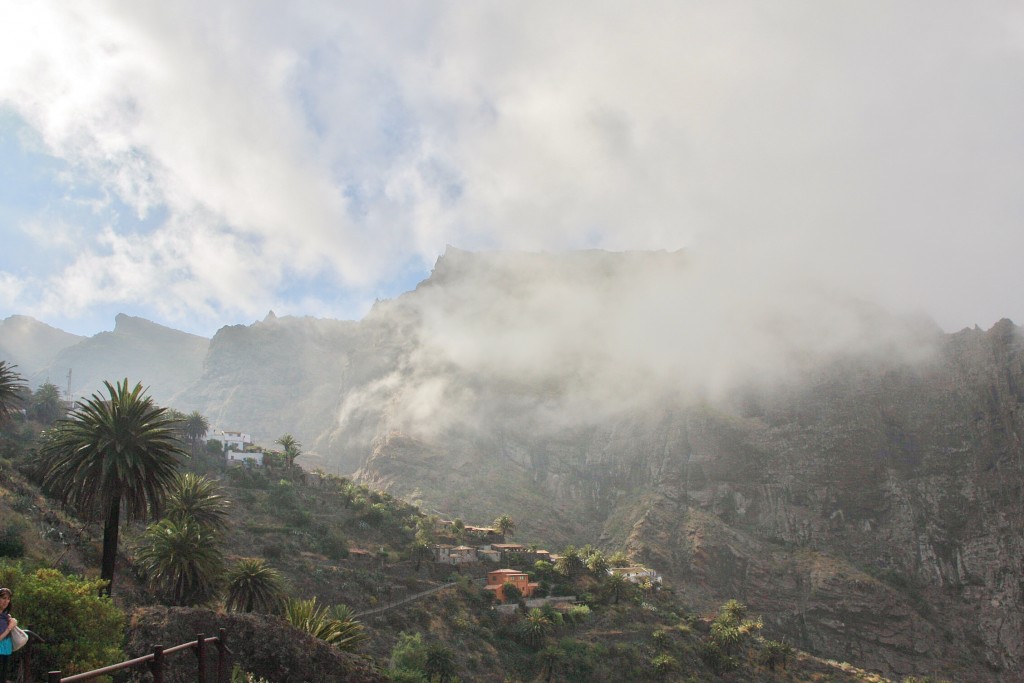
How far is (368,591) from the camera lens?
200 feet

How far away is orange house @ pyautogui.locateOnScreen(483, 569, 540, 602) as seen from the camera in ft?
250

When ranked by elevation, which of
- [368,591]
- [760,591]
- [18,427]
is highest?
[18,427]

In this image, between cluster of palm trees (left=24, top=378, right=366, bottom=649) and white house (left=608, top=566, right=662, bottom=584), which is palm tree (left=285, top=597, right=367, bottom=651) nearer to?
cluster of palm trees (left=24, top=378, right=366, bottom=649)

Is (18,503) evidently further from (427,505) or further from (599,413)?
(599,413)

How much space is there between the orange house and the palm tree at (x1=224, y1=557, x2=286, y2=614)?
38.6 metres

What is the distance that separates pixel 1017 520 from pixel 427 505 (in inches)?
4977

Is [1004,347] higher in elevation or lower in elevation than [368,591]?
higher

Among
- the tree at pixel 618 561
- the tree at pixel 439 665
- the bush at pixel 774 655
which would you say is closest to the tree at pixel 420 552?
the tree at pixel 439 665

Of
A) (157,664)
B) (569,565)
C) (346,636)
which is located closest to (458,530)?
(569,565)

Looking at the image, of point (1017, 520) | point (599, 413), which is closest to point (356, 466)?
point (599, 413)

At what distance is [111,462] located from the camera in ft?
93.2

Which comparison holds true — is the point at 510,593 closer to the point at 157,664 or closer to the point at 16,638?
the point at 16,638

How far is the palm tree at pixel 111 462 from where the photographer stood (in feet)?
92.7

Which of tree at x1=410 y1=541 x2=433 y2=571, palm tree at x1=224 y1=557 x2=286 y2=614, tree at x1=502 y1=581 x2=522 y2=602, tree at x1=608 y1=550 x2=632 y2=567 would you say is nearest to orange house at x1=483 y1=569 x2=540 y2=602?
tree at x1=502 y1=581 x2=522 y2=602
